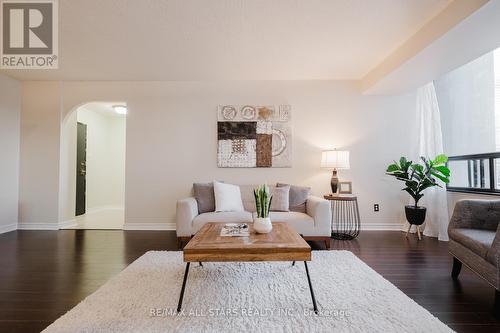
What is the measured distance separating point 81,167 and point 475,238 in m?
6.61

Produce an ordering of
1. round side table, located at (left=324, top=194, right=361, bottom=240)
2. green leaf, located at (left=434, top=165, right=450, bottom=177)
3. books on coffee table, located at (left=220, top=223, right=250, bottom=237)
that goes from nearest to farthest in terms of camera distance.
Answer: books on coffee table, located at (left=220, top=223, right=250, bottom=237) → green leaf, located at (left=434, top=165, right=450, bottom=177) → round side table, located at (left=324, top=194, right=361, bottom=240)

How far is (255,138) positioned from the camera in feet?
13.1

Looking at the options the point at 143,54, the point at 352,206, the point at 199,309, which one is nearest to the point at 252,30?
the point at 143,54

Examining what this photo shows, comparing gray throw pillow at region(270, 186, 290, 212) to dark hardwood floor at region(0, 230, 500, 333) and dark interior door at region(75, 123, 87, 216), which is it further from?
dark interior door at region(75, 123, 87, 216)

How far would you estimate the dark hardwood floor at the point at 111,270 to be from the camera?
5.41 ft

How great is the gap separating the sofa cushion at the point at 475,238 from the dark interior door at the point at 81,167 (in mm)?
6399

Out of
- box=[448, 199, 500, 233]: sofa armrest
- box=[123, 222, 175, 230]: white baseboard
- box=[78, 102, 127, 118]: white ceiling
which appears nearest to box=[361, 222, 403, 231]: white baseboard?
box=[448, 199, 500, 233]: sofa armrest

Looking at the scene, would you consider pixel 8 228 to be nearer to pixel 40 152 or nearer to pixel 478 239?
pixel 40 152

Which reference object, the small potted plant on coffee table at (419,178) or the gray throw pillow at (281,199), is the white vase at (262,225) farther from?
the small potted plant on coffee table at (419,178)

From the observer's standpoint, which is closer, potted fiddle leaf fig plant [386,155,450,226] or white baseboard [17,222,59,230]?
potted fiddle leaf fig plant [386,155,450,226]

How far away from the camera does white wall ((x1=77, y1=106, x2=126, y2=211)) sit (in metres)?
5.68

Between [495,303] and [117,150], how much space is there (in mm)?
7187

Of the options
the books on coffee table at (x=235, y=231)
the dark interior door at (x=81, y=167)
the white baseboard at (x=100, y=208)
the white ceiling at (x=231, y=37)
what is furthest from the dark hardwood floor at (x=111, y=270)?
the white ceiling at (x=231, y=37)

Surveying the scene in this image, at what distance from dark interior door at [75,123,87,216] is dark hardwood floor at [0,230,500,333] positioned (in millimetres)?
1468
